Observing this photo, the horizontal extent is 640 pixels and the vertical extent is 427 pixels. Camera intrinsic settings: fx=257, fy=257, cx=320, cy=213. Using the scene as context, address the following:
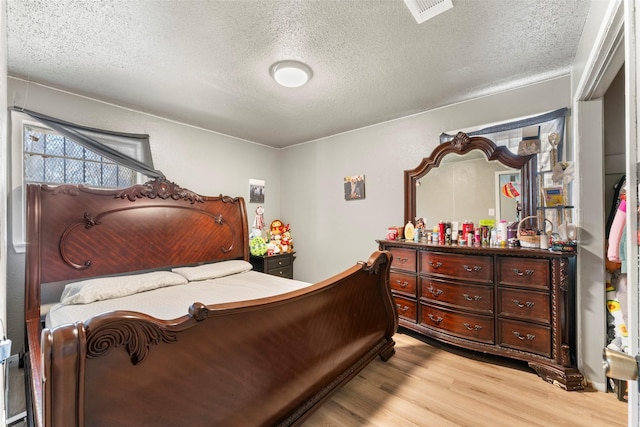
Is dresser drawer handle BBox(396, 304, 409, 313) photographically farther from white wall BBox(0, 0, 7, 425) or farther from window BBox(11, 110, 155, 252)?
window BBox(11, 110, 155, 252)

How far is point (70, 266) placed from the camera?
224 cm

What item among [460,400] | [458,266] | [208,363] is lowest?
[460,400]

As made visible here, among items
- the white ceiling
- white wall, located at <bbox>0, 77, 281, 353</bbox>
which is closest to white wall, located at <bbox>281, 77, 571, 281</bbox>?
the white ceiling

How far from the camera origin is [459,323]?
90.1 inches

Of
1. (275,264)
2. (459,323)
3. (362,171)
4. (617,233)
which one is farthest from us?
(275,264)

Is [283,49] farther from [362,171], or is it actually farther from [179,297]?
[179,297]

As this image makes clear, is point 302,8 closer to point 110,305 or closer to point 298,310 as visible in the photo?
point 298,310

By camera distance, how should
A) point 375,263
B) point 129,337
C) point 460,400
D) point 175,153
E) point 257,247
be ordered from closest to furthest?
point 129,337 < point 460,400 < point 375,263 < point 175,153 < point 257,247

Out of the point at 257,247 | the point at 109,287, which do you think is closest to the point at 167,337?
the point at 109,287

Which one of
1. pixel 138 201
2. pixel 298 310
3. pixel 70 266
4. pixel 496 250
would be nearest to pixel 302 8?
pixel 298 310

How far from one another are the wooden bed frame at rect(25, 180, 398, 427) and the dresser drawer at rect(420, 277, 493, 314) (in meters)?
0.51

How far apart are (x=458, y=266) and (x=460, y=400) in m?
1.02

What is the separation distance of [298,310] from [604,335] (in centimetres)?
219

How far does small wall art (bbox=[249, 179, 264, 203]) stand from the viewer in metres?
4.07
